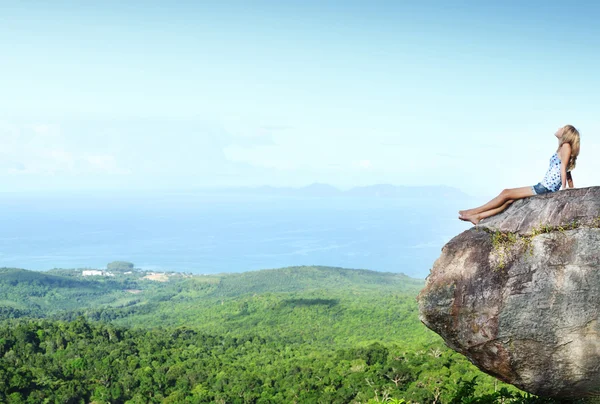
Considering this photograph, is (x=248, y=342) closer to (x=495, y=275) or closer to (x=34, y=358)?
(x=34, y=358)

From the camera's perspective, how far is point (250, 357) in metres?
47.8

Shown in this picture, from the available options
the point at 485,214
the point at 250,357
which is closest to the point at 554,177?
the point at 485,214

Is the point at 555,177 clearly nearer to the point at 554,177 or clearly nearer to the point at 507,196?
the point at 554,177

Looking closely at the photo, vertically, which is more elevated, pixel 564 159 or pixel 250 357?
pixel 564 159

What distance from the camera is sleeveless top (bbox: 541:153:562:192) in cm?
696

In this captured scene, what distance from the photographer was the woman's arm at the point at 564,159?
6.80 meters

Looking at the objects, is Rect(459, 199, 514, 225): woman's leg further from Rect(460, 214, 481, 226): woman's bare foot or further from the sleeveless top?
the sleeveless top

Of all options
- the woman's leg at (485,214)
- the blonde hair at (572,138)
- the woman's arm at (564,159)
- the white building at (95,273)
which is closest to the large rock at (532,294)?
the woman's leg at (485,214)

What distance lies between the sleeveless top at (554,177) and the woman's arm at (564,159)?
83mm

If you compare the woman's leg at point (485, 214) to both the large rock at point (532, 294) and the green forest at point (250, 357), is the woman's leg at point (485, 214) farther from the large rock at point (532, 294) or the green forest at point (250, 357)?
the green forest at point (250, 357)

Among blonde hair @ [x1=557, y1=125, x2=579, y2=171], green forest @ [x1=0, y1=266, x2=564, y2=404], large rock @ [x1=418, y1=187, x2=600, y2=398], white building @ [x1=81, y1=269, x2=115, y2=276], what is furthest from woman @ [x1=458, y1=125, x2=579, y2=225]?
white building @ [x1=81, y1=269, x2=115, y2=276]

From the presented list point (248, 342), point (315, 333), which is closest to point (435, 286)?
point (248, 342)

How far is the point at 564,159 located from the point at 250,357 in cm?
4477

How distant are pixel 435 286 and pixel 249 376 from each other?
32.1 m
